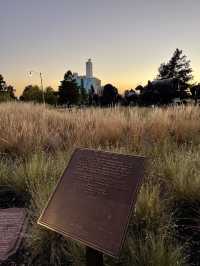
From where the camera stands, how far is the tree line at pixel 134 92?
19500mm

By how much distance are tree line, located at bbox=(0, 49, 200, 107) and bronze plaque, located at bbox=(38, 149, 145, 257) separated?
14.9 m

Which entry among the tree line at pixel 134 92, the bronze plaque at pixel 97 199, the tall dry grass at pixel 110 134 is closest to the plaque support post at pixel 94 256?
the bronze plaque at pixel 97 199

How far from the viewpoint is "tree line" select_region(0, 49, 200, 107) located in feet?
64.0

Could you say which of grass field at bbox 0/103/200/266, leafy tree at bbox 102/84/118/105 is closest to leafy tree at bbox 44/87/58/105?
leafy tree at bbox 102/84/118/105

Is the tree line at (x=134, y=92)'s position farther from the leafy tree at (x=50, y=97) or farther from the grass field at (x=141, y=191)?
the grass field at (x=141, y=191)

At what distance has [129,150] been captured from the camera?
543 cm

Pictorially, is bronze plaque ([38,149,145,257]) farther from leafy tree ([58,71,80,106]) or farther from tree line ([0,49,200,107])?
leafy tree ([58,71,80,106])

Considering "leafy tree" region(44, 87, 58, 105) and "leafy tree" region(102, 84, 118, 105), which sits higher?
"leafy tree" region(102, 84, 118, 105)

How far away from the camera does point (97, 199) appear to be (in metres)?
2.35

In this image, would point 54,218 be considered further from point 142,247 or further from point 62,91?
point 62,91

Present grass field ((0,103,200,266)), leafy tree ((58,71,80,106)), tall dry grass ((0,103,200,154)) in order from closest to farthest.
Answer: grass field ((0,103,200,266)) → tall dry grass ((0,103,200,154)) → leafy tree ((58,71,80,106))

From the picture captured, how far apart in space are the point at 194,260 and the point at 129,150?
2770 mm

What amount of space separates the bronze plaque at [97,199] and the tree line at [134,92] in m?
14.9

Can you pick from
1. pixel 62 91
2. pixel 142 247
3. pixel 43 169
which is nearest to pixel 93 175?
pixel 142 247
